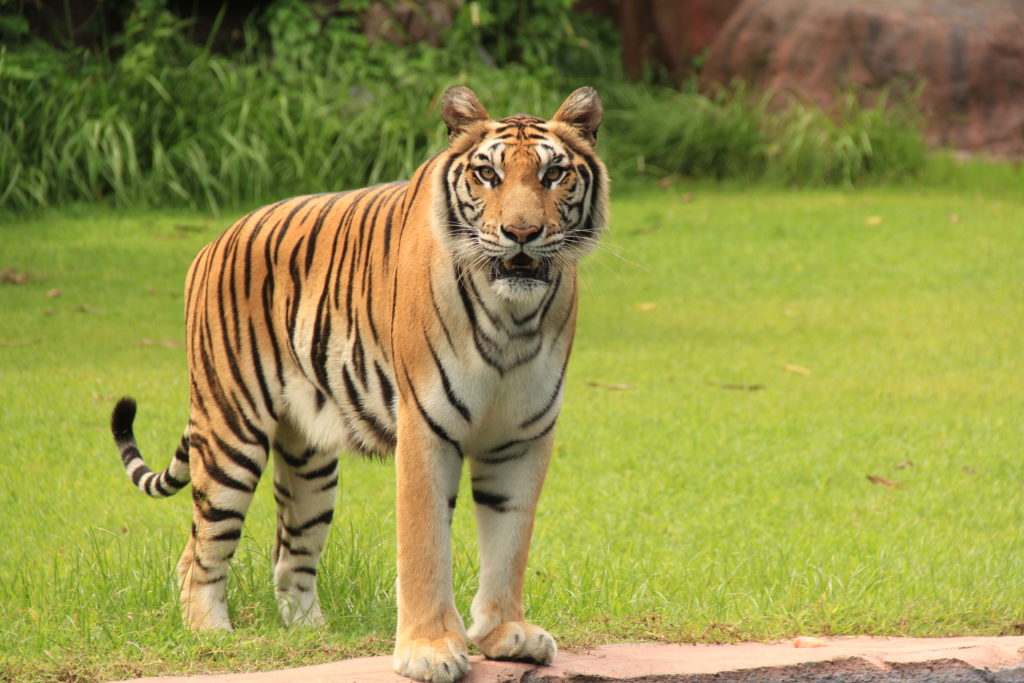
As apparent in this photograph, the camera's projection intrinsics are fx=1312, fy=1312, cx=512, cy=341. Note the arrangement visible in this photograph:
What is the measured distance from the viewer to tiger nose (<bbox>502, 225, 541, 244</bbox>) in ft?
9.96

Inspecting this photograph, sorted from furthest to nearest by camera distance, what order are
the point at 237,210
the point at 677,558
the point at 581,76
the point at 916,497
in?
the point at 581,76, the point at 237,210, the point at 916,497, the point at 677,558

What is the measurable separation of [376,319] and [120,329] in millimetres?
4293

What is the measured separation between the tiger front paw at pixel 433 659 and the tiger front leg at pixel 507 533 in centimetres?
18

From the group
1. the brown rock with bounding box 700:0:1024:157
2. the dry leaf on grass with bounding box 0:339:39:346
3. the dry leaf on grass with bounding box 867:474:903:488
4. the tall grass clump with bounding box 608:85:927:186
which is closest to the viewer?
the dry leaf on grass with bounding box 867:474:903:488

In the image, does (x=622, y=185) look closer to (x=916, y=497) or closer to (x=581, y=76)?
(x=581, y=76)

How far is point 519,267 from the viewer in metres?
3.14

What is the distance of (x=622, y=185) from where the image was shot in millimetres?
11500

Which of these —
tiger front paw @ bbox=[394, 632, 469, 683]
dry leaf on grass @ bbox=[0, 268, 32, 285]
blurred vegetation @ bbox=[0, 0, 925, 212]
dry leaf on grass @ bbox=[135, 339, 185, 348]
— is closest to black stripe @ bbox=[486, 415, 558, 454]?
tiger front paw @ bbox=[394, 632, 469, 683]

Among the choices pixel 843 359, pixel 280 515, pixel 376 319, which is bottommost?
pixel 843 359

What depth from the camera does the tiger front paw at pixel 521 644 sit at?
10.8 ft

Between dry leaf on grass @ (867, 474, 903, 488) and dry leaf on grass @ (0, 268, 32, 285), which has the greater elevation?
dry leaf on grass @ (0, 268, 32, 285)

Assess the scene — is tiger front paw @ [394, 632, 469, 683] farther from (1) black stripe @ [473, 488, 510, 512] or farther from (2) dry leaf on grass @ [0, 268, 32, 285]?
(2) dry leaf on grass @ [0, 268, 32, 285]

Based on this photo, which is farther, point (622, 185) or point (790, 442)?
point (622, 185)

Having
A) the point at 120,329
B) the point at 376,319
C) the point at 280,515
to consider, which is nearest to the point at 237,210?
the point at 120,329
